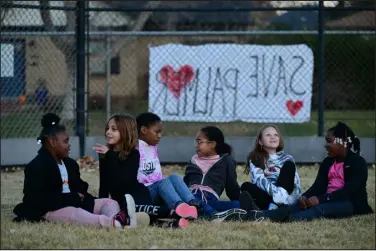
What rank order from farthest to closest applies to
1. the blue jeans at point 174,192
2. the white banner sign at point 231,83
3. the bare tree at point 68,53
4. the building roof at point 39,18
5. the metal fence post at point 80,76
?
the building roof at point 39,18 < the white banner sign at point 231,83 < the bare tree at point 68,53 < the metal fence post at point 80,76 < the blue jeans at point 174,192

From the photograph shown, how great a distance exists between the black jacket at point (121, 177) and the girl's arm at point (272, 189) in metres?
0.99

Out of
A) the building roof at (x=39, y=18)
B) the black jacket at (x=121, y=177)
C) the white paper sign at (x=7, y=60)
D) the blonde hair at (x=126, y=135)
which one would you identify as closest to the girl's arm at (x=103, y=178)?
the black jacket at (x=121, y=177)

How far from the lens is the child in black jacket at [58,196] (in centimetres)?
715

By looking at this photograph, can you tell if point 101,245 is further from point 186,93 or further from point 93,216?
point 186,93

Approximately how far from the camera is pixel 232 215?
7457 millimetres

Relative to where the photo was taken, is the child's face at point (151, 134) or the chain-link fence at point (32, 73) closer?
the child's face at point (151, 134)

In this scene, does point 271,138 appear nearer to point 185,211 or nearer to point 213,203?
point 213,203

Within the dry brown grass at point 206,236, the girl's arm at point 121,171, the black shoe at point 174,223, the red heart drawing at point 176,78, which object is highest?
Answer: the red heart drawing at point 176,78

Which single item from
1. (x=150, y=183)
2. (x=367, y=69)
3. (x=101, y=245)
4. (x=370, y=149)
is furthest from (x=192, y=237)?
A: (x=367, y=69)

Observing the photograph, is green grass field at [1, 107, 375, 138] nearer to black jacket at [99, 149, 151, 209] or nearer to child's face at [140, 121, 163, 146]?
child's face at [140, 121, 163, 146]

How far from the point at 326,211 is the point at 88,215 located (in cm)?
202

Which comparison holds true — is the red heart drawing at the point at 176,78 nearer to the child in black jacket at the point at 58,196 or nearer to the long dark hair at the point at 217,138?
the long dark hair at the point at 217,138

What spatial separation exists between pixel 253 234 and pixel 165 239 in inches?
26.4

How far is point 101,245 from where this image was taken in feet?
20.8
